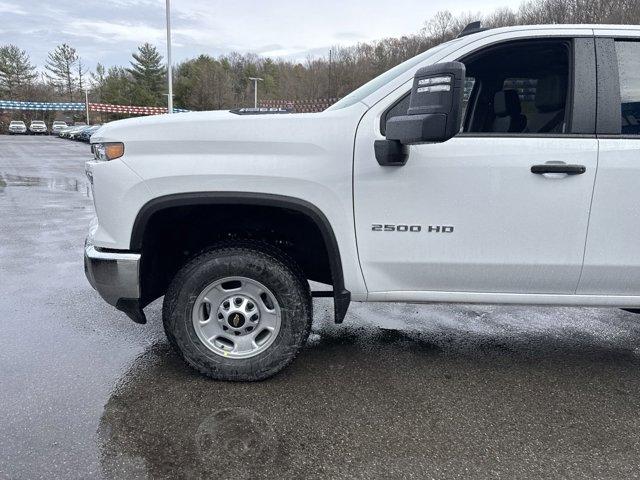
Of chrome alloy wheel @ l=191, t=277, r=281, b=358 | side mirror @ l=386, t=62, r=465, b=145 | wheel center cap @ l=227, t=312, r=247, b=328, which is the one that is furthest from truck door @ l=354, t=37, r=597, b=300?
wheel center cap @ l=227, t=312, r=247, b=328

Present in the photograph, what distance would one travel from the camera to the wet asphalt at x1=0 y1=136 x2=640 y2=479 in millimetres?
2498

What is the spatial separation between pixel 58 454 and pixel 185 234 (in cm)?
144

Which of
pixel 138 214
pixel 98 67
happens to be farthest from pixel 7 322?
pixel 98 67

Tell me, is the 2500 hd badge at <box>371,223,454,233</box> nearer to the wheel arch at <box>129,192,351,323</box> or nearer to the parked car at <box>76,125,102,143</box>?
the wheel arch at <box>129,192,351,323</box>

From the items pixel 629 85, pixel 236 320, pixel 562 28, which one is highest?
pixel 562 28

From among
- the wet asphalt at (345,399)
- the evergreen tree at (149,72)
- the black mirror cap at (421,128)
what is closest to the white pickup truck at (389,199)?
the black mirror cap at (421,128)

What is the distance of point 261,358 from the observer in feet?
10.4

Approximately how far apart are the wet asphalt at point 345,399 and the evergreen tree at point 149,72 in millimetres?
80815

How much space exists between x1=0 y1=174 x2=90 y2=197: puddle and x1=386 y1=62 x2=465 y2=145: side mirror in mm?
10380

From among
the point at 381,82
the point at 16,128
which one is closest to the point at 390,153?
the point at 381,82

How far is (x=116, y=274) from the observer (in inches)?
119

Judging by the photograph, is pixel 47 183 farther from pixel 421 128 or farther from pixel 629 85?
pixel 629 85

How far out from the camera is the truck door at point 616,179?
292cm

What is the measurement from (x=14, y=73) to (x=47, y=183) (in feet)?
250
